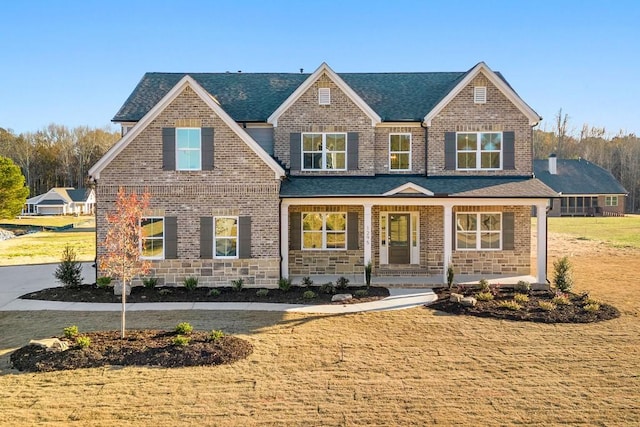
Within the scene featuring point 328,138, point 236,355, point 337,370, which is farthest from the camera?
point 328,138

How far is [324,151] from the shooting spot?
728 inches

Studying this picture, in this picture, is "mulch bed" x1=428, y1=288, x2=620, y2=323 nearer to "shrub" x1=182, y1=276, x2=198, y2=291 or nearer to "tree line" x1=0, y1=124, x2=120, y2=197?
"shrub" x1=182, y1=276, x2=198, y2=291

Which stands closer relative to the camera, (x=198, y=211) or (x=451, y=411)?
(x=451, y=411)

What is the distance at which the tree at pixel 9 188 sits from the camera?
41.2 meters

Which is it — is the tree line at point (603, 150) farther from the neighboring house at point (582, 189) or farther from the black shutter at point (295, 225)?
the black shutter at point (295, 225)

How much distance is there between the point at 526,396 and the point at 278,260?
9.98 m

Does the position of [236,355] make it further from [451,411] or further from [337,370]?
[451,411]

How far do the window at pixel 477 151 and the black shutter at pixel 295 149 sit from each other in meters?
6.25

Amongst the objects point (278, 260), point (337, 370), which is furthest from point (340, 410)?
point (278, 260)

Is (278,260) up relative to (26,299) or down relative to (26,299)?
up

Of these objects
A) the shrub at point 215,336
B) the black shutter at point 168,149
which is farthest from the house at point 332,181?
the shrub at point 215,336

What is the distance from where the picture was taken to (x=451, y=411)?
7137 mm

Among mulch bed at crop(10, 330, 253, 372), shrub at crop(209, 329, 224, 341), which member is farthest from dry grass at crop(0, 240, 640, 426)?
shrub at crop(209, 329, 224, 341)

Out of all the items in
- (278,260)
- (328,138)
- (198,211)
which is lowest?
(278,260)
